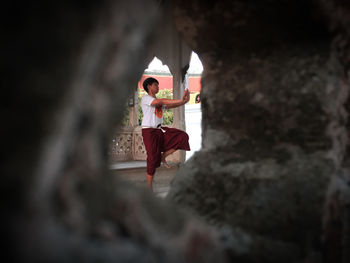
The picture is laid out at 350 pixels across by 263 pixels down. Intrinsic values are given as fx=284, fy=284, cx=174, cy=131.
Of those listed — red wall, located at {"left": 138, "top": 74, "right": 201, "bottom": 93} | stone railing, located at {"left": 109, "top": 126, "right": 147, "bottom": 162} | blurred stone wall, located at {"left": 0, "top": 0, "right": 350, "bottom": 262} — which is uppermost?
red wall, located at {"left": 138, "top": 74, "right": 201, "bottom": 93}

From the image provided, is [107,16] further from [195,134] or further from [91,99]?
[195,134]

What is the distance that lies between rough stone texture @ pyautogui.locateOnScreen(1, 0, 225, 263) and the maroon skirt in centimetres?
206

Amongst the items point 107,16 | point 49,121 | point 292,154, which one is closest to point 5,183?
point 49,121

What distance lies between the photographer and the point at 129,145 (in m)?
4.77

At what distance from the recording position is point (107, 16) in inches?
14.5

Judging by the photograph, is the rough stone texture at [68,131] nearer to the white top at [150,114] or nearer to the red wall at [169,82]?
the white top at [150,114]

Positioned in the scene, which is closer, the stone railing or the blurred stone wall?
the blurred stone wall

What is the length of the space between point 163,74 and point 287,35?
855 centimetres

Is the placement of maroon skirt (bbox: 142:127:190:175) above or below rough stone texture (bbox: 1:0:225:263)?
below

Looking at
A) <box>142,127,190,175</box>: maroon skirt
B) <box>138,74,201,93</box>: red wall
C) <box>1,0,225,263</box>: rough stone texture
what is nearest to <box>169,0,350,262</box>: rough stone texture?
<box>1,0,225,263</box>: rough stone texture

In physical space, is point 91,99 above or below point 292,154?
above

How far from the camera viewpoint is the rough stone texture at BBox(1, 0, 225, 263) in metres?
0.32

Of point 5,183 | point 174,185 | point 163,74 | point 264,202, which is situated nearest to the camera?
point 5,183

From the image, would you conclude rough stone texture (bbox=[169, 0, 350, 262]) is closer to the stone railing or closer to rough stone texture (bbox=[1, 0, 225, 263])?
rough stone texture (bbox=[1, 0, 225, 263])
